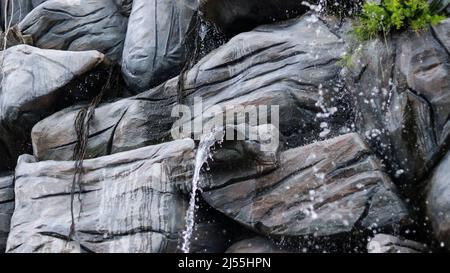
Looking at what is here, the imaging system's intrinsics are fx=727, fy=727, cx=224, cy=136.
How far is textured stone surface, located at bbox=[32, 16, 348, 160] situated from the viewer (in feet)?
20.6

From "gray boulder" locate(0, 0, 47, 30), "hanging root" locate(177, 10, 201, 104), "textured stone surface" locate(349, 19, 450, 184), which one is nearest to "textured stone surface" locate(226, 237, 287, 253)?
→ "textured stone surface" locate(349, 19, 450, 184)

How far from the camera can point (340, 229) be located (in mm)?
5223

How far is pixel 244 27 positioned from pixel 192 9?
0.82 metres

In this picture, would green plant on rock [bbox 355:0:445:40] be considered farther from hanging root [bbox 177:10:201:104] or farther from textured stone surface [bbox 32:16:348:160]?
hanging root [bbox 177:10:201:104]

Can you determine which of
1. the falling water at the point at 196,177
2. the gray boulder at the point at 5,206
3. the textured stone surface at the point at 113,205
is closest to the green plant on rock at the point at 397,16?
the falling water at the point at 196,177

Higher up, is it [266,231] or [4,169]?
[266,231]

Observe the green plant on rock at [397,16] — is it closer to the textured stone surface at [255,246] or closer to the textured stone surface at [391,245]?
the textured stone surface at [391,245]

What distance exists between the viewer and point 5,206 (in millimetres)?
6719

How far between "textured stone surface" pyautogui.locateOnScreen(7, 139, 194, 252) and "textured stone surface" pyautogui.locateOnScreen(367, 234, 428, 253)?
1.58 metres

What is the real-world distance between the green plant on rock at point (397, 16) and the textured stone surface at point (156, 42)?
2229 mm

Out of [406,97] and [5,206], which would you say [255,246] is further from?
[5,206]
